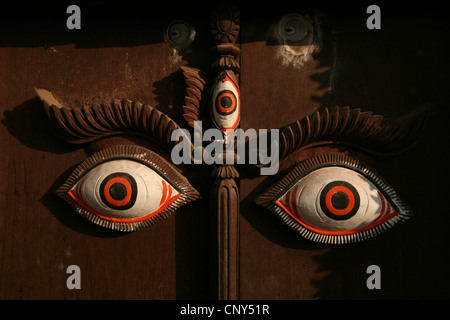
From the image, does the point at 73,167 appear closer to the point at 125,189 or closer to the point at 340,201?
the point at 125,189

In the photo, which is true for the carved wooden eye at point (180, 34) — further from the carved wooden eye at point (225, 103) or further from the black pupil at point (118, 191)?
the black pupil at point (118, 191)

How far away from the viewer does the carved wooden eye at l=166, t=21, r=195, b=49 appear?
2096 mm

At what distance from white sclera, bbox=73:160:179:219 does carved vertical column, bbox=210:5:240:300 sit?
23 centimetres

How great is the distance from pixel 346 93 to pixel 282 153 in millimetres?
411

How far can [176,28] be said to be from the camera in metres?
2.11

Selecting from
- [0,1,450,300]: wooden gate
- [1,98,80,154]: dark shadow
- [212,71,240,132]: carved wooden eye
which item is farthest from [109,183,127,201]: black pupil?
[212,71,240,132]: carved wooden eye

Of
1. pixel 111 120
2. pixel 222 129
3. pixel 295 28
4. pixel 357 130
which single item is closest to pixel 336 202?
pixel 357 130

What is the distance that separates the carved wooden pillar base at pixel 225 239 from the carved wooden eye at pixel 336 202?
0.17m

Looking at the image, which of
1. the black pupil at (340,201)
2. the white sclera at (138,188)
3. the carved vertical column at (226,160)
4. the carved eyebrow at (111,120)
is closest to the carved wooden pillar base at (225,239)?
the carved vertical column at (226,160)

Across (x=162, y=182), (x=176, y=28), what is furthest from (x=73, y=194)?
(x=176, y=28)

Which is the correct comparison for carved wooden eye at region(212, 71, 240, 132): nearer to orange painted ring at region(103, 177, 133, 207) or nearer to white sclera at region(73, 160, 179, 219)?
Answer: white sclera at region(73, 160, 179, 219)

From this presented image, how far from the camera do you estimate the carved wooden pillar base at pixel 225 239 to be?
189 cm

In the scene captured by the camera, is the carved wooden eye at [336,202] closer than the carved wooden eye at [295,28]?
Yes

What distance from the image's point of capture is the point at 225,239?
6.22ft
